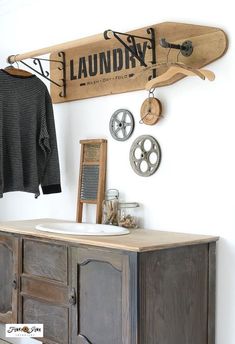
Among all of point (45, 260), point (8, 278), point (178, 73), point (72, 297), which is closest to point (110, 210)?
point (45, 260)

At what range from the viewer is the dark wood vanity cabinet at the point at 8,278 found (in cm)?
274

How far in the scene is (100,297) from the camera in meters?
2.23

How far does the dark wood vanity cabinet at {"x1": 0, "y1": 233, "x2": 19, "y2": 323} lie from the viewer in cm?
274

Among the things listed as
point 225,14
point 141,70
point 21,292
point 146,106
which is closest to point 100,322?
point 21,292

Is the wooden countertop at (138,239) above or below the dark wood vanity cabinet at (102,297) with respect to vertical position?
above

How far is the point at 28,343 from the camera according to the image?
3.39 metres

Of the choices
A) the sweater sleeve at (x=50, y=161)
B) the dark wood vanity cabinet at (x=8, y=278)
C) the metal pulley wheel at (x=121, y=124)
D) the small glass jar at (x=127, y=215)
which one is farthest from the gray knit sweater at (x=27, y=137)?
the small glass jar at (x=127, y=215)

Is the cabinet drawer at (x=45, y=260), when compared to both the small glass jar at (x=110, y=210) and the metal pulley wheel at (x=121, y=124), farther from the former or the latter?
the metal pulley wheel at (x=121, y=124)

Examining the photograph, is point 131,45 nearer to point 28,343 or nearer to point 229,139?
point 229,139

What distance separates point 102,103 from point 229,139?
89 cm

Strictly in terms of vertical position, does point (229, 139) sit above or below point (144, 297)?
above

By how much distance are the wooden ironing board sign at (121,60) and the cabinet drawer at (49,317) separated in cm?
118

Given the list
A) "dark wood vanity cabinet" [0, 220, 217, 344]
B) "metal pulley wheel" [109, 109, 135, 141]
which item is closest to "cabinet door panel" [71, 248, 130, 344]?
"dark wood vanity cabinet" [0, 220, 217, 344]

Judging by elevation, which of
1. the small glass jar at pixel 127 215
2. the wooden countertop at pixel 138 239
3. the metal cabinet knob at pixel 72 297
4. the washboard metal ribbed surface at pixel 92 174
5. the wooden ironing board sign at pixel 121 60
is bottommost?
the metal cabinet knob at pixel 72 297
